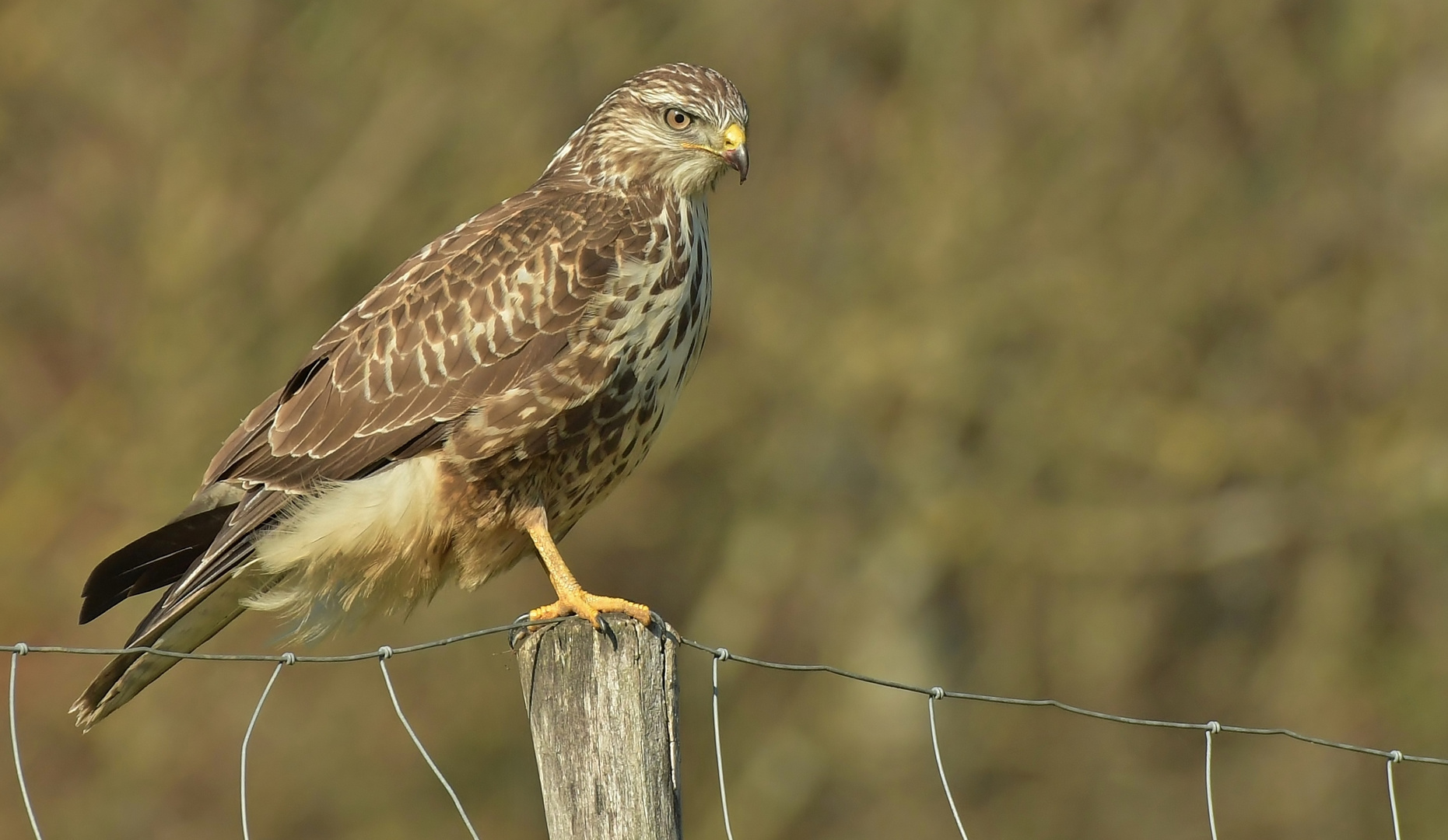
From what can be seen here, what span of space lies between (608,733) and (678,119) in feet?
7.07

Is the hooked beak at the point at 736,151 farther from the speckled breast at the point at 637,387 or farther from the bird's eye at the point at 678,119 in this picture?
the speckled breast at the point at 637,387

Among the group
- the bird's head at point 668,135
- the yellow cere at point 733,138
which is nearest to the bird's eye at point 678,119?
the bird's head at point 668,135

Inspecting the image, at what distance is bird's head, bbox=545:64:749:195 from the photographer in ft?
14.4

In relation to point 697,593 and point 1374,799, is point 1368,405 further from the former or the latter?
point 697,593

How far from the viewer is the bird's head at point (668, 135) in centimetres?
439

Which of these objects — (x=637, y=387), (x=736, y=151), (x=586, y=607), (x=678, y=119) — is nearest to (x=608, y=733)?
(x=586, y=607)

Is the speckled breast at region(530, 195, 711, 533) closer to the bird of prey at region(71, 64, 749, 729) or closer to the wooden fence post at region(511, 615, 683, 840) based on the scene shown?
the bird of prey at region(71, 64, 749, 729)

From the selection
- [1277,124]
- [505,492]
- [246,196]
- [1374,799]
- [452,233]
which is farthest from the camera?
[1374,799]

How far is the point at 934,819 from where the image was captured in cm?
838

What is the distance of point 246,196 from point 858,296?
273 centimetres

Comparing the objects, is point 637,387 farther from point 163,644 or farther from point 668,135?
point 163,644

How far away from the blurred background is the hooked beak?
3.02 meters

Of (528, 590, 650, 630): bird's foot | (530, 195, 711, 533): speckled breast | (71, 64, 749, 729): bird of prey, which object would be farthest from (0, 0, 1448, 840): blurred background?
(528, 590, 650, 630): bird's foot

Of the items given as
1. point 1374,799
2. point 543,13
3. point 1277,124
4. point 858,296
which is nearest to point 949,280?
point 858,296
